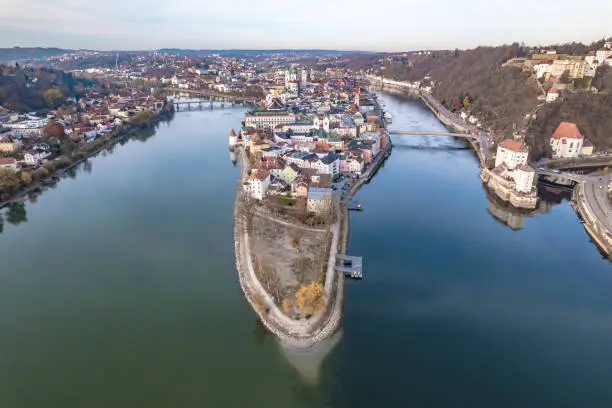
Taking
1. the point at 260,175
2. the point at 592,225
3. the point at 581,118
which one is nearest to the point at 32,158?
the point at 260,175

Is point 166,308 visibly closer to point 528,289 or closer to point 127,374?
point 127,374

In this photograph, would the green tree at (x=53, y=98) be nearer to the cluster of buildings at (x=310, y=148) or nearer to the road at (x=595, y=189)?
the cluster of buildings at (x=310, y=148)

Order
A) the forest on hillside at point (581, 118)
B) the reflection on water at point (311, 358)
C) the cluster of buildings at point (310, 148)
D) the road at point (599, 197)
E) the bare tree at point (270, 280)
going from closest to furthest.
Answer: the reflection on water at point (311, 358) < the bare tree at point (270, 280) < the road at point (599, 197) < the cluster of buildings at point (310, 148) < the forest on hillside at point (581, 118)

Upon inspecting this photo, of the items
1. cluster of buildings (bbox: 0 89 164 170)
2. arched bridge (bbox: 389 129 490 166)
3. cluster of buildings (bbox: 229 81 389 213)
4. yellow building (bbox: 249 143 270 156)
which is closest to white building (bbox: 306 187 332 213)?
cluster of buildings (bbox: 229 81 389 213)

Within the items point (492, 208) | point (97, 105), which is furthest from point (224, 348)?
point (97, 105)

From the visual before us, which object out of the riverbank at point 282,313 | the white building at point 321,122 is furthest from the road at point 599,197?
the white building at point 321,122

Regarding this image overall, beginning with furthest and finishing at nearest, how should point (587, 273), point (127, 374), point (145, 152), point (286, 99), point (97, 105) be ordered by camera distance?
1. point (286, 99)
2. point (97, 105)
3. point (145, 152)
4. point (587, 273)
5. point (127, 374)
